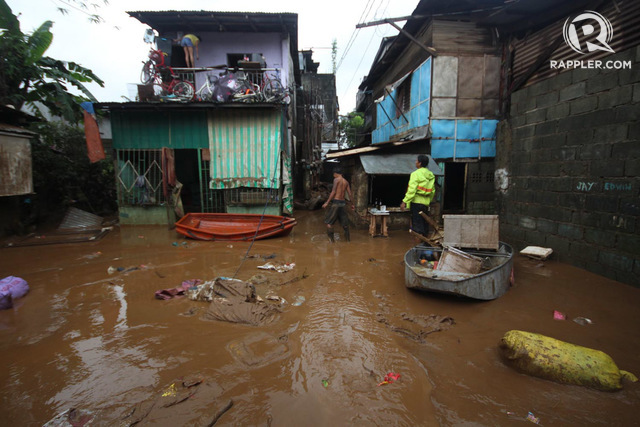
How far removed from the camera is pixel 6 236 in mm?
8602

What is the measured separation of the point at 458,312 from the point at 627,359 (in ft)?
5.39

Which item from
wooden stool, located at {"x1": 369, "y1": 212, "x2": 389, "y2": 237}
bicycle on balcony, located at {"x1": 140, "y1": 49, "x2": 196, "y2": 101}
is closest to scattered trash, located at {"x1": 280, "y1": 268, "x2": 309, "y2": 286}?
wooden stool, located at {"x1": 369, "y1": 212, "x2": 389, "y2": 237}

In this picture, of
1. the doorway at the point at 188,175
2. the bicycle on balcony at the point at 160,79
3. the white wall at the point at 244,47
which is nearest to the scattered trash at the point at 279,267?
the bicycle on balcony at the point at 160,79

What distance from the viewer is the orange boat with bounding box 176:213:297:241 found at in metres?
8.07

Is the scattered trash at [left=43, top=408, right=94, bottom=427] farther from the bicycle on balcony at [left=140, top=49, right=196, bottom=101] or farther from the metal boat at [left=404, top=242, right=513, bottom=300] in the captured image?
the bicycle on balcony at [left=140, top=49, right=196, bottom=101]

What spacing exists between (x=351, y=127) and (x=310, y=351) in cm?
2524

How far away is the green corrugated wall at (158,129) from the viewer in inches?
370

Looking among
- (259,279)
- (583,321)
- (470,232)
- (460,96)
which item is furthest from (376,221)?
(583,321)

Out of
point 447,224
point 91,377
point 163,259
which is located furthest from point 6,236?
point 447,224

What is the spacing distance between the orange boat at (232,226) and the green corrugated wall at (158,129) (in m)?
2.63

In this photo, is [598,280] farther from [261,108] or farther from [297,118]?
[297,118]

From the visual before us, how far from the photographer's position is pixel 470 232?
17.1 feet

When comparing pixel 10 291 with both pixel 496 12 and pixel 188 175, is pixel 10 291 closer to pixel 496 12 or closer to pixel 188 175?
pixel 188 175

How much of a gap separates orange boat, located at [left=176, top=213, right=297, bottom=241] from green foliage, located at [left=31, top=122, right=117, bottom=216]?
594 centimetres
